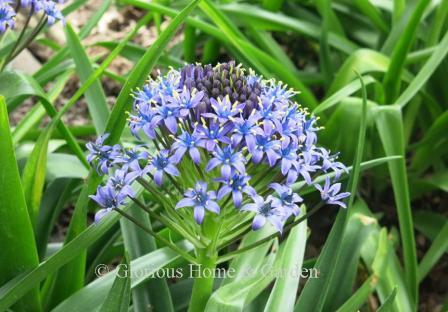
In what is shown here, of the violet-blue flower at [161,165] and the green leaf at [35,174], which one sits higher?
the violet-blue flower at [161,165]

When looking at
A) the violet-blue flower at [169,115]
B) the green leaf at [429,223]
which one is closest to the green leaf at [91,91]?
the violet-blue flower at [169,115]

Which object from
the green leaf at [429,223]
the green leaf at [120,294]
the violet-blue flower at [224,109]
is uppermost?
the violet-blue flower at [224,109]

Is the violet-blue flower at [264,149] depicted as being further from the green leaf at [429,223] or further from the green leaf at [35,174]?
the green leaf at [429,223]

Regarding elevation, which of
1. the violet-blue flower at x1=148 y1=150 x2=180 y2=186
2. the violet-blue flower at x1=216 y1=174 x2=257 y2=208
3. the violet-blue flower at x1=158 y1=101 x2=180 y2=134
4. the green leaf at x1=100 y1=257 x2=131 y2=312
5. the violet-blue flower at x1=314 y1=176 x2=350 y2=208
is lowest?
the green leaf at x1=100 y1=257 x2=131 y2=312

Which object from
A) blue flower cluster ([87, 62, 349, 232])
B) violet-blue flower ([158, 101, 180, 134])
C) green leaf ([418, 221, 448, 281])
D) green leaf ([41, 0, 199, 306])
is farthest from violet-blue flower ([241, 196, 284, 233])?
green leaf ([418, 221, 448, 281])

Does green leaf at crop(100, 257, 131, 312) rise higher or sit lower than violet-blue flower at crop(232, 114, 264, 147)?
lower

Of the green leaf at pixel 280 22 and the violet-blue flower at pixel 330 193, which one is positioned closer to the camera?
the violet-blue flower at pixel 330 193

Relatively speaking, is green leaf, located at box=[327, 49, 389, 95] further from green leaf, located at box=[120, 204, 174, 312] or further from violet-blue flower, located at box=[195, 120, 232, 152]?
violet-blue flower, located at box=[195, 120, 232, 152]
